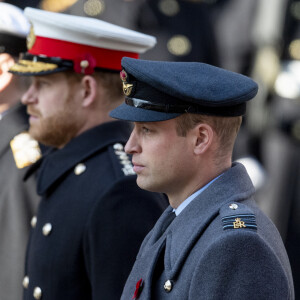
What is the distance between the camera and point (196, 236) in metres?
2.04

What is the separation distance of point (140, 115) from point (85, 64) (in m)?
1.01

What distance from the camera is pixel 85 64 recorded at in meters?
3.15

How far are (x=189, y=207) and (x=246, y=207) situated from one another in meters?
0.19

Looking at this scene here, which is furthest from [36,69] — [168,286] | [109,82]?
[168,286]

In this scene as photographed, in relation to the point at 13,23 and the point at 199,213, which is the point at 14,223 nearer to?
the point at 13,23

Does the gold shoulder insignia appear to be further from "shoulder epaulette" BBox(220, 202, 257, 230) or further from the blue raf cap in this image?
"shoulder epaulette" BBox(220, 202, 257, 230)

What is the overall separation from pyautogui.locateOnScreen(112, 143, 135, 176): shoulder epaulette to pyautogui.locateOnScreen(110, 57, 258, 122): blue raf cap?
2.14 feet

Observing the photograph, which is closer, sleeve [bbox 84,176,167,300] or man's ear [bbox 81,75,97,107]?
sleeve [bbox 84,176,167,300]

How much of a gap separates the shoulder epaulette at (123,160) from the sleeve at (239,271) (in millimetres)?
1023

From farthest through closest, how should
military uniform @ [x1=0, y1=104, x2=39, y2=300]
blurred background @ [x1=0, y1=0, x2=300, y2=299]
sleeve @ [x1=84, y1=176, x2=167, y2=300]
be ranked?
1. blurred background @ [x1=0, y1=0, x2=300, y2=299]
2. military uniform @ [x1=0, y1=104, x2=39, y2=300]
3. sleeve @ [x1=84, y1=176, x2=167, y2=300]

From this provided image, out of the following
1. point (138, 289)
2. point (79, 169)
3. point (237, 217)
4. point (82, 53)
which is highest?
point (237, 217)

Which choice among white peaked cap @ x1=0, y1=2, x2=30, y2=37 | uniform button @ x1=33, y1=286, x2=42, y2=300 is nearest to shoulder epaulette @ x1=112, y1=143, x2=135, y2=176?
uniform button @ x1=33, y1=286, x2=42, y2=300

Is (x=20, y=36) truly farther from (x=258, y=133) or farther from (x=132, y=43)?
(x=258, y=133)

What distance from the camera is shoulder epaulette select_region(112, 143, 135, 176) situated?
2927 mm
